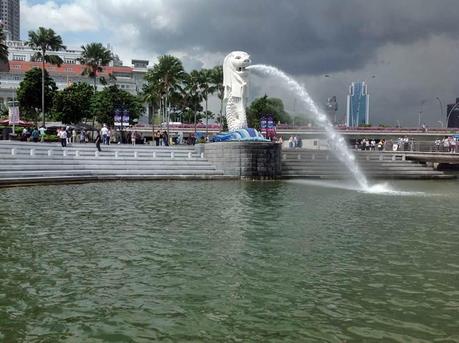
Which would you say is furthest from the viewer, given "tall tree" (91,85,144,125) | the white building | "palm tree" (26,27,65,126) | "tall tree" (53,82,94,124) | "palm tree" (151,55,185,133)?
the white building

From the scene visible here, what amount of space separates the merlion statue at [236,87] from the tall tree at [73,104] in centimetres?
5089

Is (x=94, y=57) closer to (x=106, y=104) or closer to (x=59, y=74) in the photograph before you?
(x=106, y=104)

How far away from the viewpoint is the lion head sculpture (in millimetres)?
37812

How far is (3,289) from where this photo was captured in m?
8.34

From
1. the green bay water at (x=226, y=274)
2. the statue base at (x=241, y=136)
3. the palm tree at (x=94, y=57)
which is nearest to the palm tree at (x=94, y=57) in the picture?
the palm tree at (x=94, y=57)

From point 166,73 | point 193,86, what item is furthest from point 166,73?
point 193,86

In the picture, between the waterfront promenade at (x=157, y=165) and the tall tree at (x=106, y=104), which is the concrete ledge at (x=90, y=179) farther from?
the tall tree at (x=106, y=104)

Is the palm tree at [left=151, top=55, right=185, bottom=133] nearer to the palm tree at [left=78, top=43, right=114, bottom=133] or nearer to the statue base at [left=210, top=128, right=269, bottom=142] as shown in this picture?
the palm tree at [left=78, top=43, right=114, bottom=133]

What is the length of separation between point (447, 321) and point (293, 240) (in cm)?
572

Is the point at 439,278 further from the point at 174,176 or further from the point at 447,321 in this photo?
the point at 174,176

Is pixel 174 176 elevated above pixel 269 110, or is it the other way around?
pixel 269 110

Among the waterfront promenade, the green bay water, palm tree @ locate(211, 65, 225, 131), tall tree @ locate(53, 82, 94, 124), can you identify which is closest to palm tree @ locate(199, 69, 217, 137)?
palm tree @ locate(211, 65, 225, 131)

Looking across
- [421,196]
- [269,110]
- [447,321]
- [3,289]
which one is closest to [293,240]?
[447,321]

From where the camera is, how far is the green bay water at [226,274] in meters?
6.80
